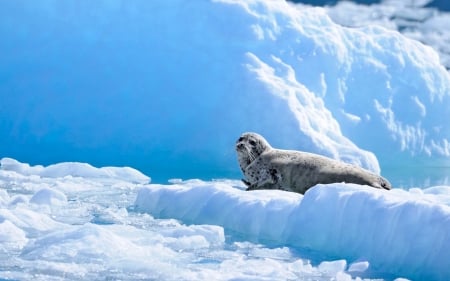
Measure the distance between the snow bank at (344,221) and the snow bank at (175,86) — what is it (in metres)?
7.89

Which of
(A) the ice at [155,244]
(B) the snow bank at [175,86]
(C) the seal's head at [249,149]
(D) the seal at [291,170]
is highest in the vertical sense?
(B) the snow bank at [175,86]

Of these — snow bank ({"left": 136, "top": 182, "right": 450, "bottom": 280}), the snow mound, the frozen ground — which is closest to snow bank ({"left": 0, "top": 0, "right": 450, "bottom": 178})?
the snow mound

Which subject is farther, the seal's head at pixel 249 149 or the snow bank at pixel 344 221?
the seal's head at pixel 249 149

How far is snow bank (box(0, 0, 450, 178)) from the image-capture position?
13.7m

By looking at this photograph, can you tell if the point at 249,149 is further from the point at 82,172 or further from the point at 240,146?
the point at 82,172

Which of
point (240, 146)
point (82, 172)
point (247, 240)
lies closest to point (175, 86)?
point (82, 172)

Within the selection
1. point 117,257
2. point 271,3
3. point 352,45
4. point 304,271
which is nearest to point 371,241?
point 304,271

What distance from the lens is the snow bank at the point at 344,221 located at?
298 centimetres

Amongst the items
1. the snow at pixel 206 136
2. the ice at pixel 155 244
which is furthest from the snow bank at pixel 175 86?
the ice at pixel 155 244

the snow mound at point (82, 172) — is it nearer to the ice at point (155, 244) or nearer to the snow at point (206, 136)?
the snow at point (206, 136)

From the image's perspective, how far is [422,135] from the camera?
1866cm

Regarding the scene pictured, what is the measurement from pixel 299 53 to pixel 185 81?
10.5 ft

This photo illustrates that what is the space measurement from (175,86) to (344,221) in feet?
37.8

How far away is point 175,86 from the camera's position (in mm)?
14781
